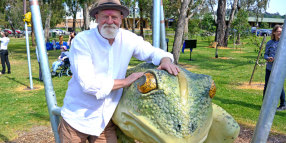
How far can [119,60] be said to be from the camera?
1898 millimetres

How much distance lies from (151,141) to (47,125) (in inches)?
156

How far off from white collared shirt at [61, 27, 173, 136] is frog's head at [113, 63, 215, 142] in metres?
0.19

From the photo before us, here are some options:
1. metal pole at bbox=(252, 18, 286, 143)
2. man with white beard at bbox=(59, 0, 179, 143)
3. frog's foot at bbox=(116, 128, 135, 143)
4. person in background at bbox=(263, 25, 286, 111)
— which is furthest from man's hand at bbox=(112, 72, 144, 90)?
person in background at bbox=(263, 25, 286, 111)

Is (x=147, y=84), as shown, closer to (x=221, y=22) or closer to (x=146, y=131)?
(x=146, y=131)

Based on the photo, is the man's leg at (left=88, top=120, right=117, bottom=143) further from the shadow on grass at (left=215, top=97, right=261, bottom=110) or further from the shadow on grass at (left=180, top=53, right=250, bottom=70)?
the shadow on grass at (left=180, top=53, right=250, bottom=70)

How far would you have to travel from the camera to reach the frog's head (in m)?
1.40

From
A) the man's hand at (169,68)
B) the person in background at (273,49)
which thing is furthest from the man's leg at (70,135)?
the person in background at (273,49)

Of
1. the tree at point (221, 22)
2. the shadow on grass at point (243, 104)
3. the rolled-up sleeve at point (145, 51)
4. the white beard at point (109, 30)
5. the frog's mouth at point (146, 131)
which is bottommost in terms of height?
the shadow on grass at point (243, 104)

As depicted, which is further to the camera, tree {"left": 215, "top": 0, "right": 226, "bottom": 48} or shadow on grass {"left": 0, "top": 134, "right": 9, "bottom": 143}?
tree {"left": 215, "top": 0, "right": 226, "bottom": 48}

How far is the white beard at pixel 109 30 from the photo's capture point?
1786 mm

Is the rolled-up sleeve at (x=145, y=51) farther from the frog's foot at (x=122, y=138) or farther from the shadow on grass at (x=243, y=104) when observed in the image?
the shadow on grass at (x=243, y=104)

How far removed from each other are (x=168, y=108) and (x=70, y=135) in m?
0.95

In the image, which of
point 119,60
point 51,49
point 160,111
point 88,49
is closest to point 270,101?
point 160,111

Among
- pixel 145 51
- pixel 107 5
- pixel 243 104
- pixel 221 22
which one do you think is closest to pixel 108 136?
pixel 145 51
